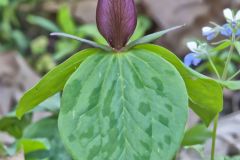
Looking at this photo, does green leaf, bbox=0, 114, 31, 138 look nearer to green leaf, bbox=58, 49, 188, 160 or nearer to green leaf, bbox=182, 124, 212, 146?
green leaf, bbox=182, 124, 212, 146

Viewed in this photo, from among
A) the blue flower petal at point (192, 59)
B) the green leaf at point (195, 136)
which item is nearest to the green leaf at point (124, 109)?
the blue flower petal at point (192, 59)

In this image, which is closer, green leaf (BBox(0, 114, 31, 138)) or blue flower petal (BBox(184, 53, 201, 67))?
blue flower petal (BBox(184, 53, 201, 67))

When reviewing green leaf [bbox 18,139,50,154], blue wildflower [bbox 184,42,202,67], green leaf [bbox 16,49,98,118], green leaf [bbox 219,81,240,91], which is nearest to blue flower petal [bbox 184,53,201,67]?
Answer: blue wildflower [bbox 184,42,202,67]

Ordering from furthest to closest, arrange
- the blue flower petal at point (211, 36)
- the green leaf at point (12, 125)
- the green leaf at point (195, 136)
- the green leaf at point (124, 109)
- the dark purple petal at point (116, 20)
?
the green leaf at point (12, 125) < the green leaf at point (195, 136) < the blue flower petal at point (211, 36) < the dark purple petal at point (116, 20) < the green leaf at point (124, 109)

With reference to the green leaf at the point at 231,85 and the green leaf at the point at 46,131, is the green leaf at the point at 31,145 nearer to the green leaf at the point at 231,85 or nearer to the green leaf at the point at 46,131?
the green leaf at the point at 46,131

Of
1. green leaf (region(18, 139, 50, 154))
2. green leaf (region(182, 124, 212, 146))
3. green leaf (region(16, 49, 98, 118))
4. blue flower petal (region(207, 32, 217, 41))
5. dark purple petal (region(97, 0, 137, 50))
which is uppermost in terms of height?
dark purple petal (region(97, 0, 137, 50))

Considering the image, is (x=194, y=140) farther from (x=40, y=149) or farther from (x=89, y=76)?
(x=89, y=76)

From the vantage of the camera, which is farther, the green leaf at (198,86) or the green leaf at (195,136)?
the green leaf at (195,136)
